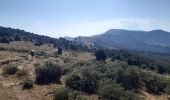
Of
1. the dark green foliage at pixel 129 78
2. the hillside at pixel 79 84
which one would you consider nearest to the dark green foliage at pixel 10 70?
the hillside at pixel 79 84

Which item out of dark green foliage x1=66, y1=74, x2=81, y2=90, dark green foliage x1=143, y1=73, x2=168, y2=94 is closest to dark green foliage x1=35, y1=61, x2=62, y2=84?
dark green foliage x1=66, y1=74, x2=81, y2=90

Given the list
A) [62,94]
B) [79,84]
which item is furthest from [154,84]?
[62,94]

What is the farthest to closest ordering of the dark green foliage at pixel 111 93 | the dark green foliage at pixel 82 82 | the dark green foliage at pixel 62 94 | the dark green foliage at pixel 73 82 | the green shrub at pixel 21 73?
1. the green shrub at pixel 21 73
2. the dark green foliage at pixel 82 82
3. the dark green foliage at pixel 73 82
4. the dark green foliage at pixel 111 93
5. the dark green foliage at pixel 62 94

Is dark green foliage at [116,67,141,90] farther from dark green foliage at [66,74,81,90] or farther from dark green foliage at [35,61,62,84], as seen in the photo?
dark green foliage at [35,61,62,84]

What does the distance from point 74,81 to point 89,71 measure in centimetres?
594

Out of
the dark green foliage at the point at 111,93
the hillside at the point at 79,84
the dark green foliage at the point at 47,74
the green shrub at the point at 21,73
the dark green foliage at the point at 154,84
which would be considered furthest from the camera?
Result: the dark green foliage at the point at 154,84

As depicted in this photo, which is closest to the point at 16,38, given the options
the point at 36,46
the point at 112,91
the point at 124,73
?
the point at 36,46

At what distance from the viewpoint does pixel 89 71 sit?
66125mm

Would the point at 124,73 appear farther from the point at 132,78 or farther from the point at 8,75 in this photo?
the point at 8,75

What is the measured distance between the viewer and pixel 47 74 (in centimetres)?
6775

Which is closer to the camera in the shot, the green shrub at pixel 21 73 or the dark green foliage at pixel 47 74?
the dark green foliage at pixel 47 74

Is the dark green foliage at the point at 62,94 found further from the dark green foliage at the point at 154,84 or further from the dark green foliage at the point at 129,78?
the dark green foliage at the point at 154,84

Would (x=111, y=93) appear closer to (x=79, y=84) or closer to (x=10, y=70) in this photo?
(x=79, y=84)

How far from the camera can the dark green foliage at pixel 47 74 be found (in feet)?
217
